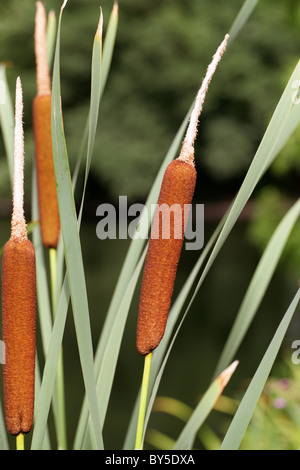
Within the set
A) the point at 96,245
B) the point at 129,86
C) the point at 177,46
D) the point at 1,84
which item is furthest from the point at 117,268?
the point at 1,84

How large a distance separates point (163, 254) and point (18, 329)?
12cm

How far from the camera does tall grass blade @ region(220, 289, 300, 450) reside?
48 cm

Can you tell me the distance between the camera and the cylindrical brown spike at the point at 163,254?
1.49 ft

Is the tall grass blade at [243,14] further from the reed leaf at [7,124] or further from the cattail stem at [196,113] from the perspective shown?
the reed leaf at [7,124]

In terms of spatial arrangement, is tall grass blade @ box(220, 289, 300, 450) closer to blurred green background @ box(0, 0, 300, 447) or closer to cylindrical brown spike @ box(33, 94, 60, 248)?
cylindrical brown spike @ box(33, 94, 60, 248)

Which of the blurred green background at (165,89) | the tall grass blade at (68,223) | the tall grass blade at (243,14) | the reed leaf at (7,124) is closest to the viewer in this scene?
the tall grass blade at (68,223)

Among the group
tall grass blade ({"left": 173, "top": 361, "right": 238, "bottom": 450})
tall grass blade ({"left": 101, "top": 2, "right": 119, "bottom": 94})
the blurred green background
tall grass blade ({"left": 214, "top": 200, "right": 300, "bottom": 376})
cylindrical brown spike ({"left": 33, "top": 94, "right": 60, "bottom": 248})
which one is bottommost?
tall grass blade ({"left": 173, "top": 361, "right": 238, "bottom": 450})

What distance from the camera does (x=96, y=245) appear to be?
10.7 m

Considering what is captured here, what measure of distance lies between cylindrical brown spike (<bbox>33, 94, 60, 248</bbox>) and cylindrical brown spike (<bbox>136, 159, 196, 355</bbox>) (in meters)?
0.21

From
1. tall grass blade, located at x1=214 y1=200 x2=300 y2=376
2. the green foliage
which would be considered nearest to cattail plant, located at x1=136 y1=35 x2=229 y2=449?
tall grass blade, located at x1=214 y1=200 x2=300 y2=376

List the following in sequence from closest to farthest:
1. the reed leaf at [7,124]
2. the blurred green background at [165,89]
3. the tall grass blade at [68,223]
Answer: the tall grass blade at [68,223], the reed leaf at [7,124], the blurred green background at [165,89]

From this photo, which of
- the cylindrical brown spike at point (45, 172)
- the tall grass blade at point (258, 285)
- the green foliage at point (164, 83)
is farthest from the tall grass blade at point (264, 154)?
the green foliage at point (164, 83)

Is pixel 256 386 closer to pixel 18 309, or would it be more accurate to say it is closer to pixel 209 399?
pixel 209 399
